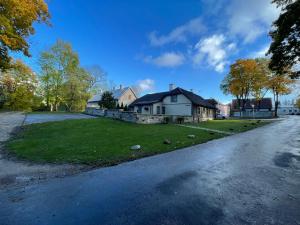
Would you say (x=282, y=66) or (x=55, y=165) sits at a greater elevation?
(x=282, y=66)

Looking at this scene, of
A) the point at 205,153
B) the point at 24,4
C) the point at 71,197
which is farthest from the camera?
the point at 24,4

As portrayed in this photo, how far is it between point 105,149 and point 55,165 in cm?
239

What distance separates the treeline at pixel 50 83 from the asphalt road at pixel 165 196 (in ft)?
105

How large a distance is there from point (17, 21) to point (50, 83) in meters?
25.9

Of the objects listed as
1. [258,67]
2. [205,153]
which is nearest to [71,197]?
[205,153]

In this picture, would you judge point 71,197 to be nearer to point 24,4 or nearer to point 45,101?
point 24,4

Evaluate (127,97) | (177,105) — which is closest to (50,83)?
(127,97)

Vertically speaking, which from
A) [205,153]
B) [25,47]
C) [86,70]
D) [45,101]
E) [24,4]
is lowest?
[205,153]

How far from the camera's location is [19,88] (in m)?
29.5

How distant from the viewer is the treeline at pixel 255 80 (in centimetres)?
3972

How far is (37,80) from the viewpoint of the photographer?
A: 33.3 m

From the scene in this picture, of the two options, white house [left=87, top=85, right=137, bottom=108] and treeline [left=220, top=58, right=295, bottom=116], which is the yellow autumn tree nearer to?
treeline [left=220, top=58, right=295, bottom=116]

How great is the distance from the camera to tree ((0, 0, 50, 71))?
9.73m

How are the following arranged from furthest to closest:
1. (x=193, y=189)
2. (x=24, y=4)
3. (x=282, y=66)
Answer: (x=282, y=66) → (x=24, y=4) → (x=193, y=189)
